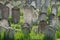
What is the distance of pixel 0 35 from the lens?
9.29m

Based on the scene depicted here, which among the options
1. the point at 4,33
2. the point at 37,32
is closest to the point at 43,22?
the point at 37,32

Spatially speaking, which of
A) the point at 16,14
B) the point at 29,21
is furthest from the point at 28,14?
the point at 16,14

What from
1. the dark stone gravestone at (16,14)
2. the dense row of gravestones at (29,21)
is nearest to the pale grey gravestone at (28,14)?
the dense row of gravestones at (29,21)

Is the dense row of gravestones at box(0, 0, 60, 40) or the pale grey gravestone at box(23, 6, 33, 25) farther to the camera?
the pale grey gravestone at box(23, 6, 33, 25)

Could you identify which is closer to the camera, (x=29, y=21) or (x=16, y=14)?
(x=29, y=21)

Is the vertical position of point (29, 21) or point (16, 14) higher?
point (16, 14)

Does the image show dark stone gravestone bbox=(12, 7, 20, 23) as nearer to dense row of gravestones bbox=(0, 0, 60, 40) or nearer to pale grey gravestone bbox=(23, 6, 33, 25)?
dense row of gravestones bbox=(0, 0, 60, 40)

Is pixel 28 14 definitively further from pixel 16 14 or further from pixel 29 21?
pixel 16 14

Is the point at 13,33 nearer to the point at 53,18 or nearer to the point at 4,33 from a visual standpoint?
the point at 4,33

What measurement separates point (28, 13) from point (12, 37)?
318 centimetres

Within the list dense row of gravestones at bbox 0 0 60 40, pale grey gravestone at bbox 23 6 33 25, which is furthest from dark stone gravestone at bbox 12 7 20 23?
pale grey gravestone at bbox 23 6 33 25

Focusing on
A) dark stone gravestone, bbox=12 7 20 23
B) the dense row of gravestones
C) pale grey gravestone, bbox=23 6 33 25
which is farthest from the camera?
dark stone gravestone, bbox=12 7 20 23

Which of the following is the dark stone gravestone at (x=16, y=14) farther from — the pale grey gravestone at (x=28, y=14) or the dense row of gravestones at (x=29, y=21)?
the pale grey gravestone at (x=28, y=14)

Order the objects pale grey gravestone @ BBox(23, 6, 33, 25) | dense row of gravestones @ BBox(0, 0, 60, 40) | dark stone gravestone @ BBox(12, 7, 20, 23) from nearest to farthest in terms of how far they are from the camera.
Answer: dense row of gravestones @ BBox(0, 0, 60, 40)
pale grey gravestone @ BBox(23, 6, 33, 25)
dark stone gravestone @ BBox(12, 7, 20, 23)
